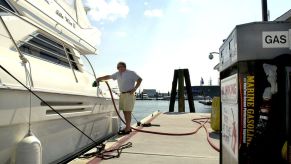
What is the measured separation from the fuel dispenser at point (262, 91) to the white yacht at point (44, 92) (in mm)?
2484

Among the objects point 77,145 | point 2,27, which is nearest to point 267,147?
point 2,27

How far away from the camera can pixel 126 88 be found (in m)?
7.83

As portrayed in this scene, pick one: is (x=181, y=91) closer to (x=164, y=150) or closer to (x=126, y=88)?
(x=126, y=88)

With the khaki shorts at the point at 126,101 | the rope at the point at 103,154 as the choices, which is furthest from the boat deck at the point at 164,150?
the khaki shorts at the point at 126,101

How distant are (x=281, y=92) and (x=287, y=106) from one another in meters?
0.09

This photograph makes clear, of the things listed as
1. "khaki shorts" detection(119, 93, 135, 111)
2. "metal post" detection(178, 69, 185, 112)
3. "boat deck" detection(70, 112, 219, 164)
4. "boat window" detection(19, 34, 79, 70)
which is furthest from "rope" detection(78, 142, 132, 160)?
"metal post" detection(178, 69, 185, 112)

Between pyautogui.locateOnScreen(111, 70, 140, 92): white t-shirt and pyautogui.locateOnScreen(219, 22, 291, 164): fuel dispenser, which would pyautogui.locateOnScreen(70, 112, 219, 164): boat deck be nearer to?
pyautogui.locateOnScreen(111, 70, 140, 92): white t-shirt

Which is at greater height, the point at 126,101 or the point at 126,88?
the point at 126,88

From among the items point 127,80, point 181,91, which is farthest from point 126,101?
point 181,91

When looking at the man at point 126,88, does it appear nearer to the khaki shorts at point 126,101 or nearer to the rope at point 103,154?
the khaki shorts at point 126,101

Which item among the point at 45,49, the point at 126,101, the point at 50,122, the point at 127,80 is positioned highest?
the point at 45,49

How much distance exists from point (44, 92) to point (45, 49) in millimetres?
1746

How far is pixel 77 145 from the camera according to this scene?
602cm

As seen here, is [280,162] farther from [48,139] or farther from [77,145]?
[77,145]
